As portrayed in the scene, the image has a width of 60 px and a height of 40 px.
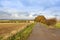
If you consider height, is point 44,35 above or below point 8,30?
below

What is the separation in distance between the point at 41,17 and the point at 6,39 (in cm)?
14700

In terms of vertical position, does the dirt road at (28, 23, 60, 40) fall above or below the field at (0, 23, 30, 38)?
below

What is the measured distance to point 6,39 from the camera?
1152 cm

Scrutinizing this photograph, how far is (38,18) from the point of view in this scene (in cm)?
16100

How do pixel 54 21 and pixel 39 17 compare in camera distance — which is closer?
pixel 54 21

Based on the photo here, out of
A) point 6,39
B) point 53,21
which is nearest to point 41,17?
point 53,21

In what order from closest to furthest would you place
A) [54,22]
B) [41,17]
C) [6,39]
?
1. [6,39]
2. [54,22]
3. [41,17]

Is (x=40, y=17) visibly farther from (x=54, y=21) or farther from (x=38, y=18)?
(x=54, y=21)

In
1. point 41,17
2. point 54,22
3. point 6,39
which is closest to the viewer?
point 6,39

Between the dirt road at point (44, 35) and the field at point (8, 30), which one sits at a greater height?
the field at point (8, 30)

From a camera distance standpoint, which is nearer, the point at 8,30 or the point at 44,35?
the point at 44,35

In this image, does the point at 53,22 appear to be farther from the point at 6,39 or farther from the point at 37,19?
the point at 37,19

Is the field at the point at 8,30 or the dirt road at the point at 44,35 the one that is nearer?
the field at the point at 8,30

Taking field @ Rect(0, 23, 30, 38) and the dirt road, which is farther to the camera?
the dirt road
